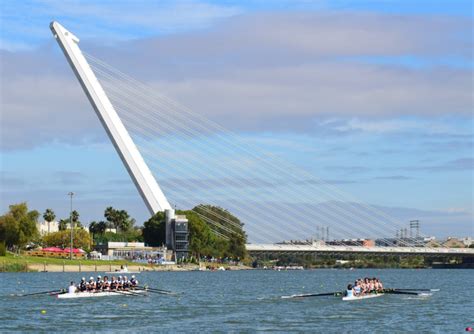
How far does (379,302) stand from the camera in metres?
67.9

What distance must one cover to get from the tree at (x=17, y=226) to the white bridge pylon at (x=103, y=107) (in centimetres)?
2112

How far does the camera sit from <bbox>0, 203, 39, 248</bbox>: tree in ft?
489

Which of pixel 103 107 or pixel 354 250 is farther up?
pixel 103 107

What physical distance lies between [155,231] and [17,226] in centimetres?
3249

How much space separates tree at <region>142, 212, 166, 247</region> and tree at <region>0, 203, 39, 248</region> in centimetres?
2086

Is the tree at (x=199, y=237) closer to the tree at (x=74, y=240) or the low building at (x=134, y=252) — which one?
the low building at (x=134, y=252)

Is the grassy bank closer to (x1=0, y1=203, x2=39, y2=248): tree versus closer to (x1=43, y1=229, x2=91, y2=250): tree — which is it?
(x1=0, y1=203, x2=39, y2=248): tree

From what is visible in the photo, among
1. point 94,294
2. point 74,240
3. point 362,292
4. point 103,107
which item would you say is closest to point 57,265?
point 103,107

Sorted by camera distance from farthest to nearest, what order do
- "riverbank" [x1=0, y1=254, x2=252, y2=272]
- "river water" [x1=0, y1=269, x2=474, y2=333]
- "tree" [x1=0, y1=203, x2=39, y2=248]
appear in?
"tree" [x1=0, y1=203, x2=39, y2=248] < "riverbank" [x1=0, y1=254, x2=252, y2=272] < "river water" [x1=0, y1=269, x2=474, y2=333]

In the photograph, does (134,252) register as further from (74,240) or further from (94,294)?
(94,294)

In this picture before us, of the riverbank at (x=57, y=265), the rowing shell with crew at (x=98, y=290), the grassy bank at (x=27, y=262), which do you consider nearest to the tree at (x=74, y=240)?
the riverbank at (x=57, y=265)

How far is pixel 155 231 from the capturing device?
6905 inches

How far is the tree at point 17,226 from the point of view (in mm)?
149125

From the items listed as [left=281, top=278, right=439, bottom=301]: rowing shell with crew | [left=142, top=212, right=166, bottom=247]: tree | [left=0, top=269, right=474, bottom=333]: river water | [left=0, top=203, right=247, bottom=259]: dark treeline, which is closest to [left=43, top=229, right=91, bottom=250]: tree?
[left=0, top=203, right=247, bottom=259]: dark treeline
